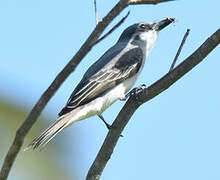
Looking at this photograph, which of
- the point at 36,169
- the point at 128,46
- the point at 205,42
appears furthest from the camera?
the point at 128,46

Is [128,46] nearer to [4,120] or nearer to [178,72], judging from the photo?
[4,120]

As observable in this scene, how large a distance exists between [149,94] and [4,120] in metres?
2.61

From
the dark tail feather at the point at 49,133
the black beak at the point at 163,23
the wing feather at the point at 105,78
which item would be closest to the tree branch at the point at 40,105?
the dark tail feather at the point at 49,133

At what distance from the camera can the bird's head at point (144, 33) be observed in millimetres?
7336

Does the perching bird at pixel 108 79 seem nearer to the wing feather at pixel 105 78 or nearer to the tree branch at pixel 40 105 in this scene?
the wing feather at pixel 105 78

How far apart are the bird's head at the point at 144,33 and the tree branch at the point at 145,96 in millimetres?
2634

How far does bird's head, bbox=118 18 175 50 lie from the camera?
7.34 meters

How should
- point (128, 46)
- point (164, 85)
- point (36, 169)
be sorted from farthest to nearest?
1. point (128, 46)
2. point (36, 169)
3. point (164, 85)

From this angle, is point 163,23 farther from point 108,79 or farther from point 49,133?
point 49,133

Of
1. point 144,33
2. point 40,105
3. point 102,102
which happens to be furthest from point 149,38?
point 40,105

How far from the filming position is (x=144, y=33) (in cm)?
746

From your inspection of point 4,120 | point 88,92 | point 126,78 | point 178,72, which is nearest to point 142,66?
point 126,78

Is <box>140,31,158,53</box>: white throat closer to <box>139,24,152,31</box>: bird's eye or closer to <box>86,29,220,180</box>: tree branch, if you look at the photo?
<box>139,24,152,31</box>: bird's eye

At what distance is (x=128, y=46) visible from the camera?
717 centimetres
